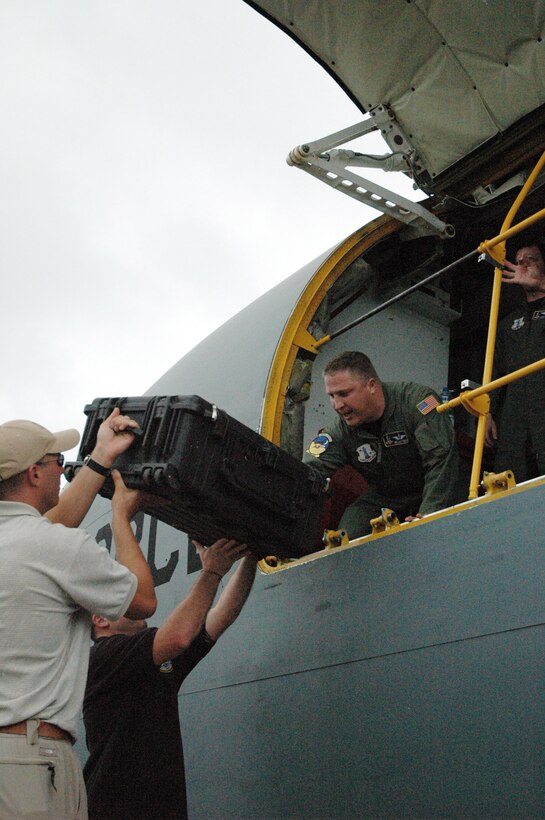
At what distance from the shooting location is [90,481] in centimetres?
310

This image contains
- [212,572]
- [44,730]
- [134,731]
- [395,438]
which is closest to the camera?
[44,730]

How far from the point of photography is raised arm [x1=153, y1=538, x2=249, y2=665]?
3.49 m

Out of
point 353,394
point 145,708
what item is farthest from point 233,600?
point 353,394

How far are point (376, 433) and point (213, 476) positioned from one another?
1.35 m

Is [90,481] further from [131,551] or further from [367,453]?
[367,453]

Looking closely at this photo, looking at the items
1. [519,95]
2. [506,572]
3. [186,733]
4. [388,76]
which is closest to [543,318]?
[519,95]

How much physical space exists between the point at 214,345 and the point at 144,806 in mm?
3056

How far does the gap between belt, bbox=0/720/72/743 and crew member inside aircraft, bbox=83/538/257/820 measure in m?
0.78

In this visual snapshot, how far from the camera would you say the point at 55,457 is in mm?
2982

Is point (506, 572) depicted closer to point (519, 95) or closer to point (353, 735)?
point (353, 735)

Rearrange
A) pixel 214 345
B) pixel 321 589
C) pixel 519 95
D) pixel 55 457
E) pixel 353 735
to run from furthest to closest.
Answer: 1. pixel 214 345
2. pixel 519 95
3. pixel 321 589
4. pixel 353 735
5. pixel 55 457

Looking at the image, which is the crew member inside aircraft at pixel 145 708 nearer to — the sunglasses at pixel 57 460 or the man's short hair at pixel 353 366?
A: the sunglasses at pixel 57 460

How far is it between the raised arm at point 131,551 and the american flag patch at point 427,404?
1585mm

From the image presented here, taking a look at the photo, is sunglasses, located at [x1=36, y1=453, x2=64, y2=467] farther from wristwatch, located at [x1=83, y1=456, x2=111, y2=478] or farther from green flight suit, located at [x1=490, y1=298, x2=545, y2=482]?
green flight suit, located at [x1=490, y1=298, x2=545, y2=482]
